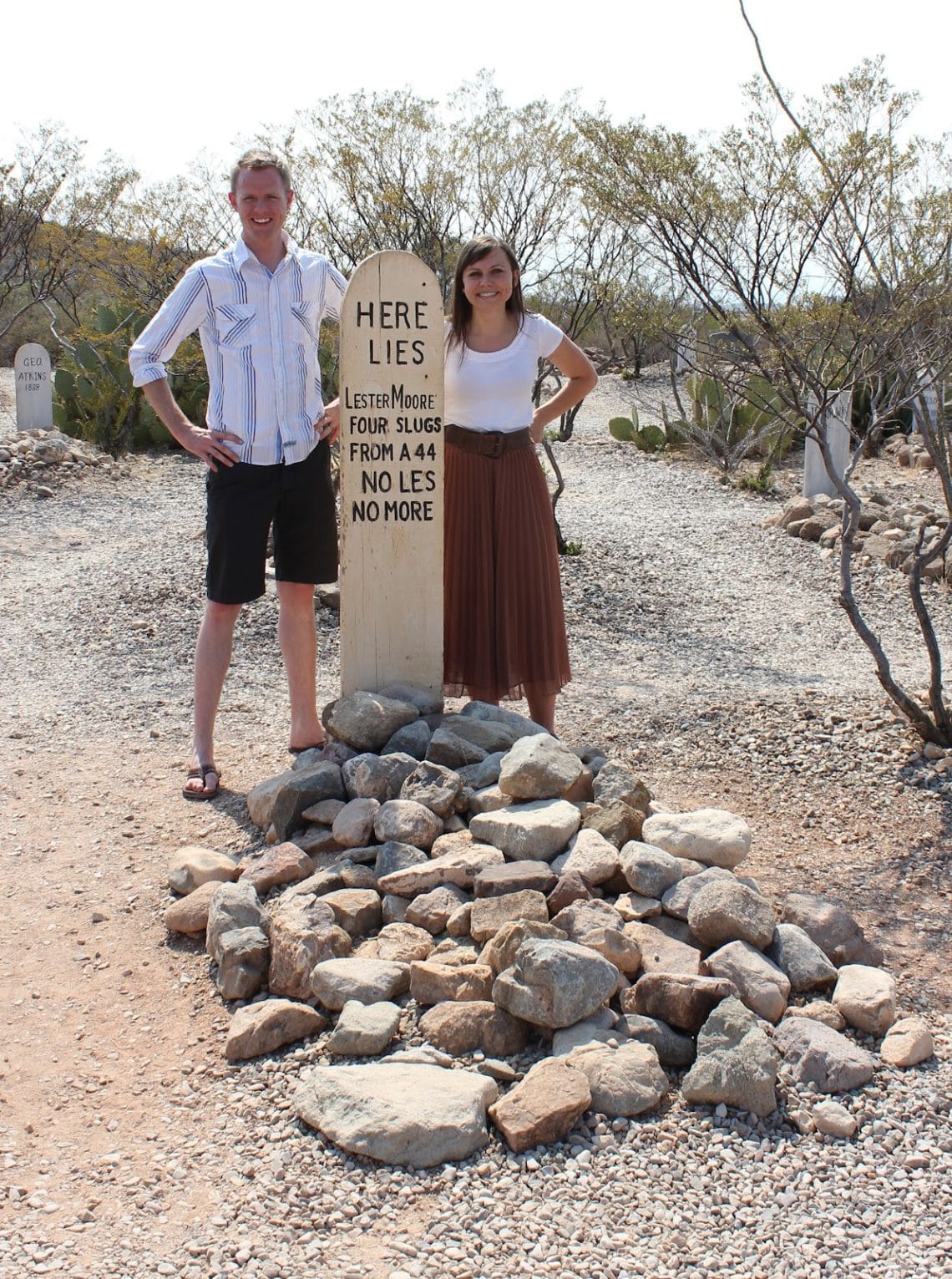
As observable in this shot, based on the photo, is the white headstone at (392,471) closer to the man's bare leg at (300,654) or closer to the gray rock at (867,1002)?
the man's bare leg at (300,654)

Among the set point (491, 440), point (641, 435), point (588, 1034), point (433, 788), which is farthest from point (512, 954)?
point (641, 435)

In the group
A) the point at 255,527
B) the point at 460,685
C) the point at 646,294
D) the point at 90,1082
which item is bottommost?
the point at 90,1082

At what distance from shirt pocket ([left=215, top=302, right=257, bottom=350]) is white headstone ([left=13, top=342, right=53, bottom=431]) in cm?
1011

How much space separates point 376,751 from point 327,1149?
163 centimetres

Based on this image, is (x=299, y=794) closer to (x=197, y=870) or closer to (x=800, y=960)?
(x=197, y=870)

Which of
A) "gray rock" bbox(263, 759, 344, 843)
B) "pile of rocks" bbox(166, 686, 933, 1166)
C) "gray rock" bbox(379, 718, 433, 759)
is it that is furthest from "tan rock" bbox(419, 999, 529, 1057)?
"gray rock" bbox(379, 718, 433, 759)

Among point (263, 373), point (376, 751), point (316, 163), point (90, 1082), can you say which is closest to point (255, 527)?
point (263, 373)

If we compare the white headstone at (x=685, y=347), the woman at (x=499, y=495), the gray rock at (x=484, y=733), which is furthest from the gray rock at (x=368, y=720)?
the white headstone at (x=685, y=347)

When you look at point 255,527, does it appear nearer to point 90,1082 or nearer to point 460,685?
point 460,685

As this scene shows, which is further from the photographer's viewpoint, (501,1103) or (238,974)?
(238,974)

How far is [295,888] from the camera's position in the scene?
3.28 metres

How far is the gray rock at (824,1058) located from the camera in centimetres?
259

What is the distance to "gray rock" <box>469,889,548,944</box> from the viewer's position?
294 centimetres

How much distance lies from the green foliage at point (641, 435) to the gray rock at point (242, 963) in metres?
12.0
